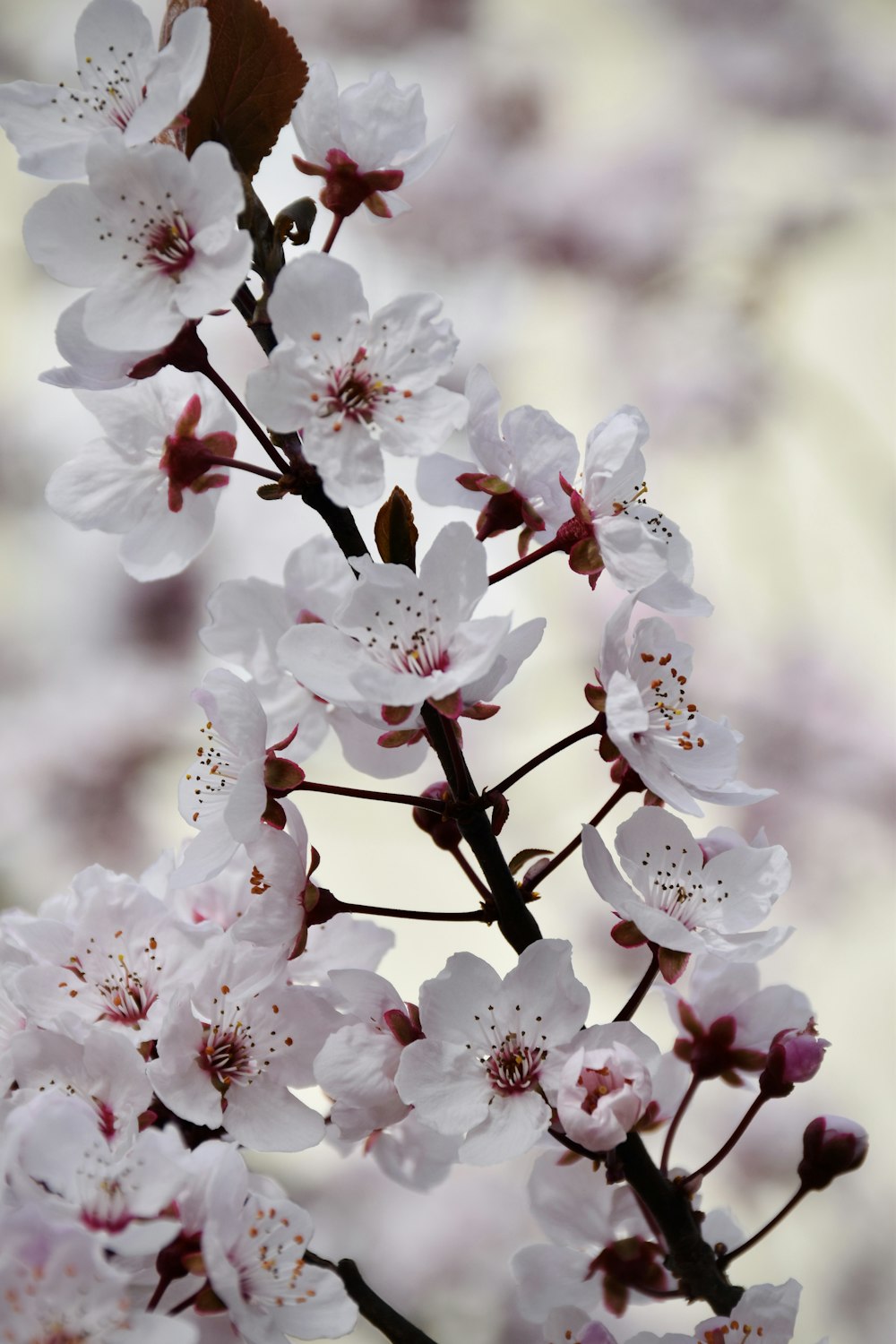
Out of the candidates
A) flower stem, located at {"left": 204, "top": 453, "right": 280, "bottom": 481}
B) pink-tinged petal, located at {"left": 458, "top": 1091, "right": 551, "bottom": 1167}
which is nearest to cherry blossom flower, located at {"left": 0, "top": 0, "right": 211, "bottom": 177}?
flower stem, located at {"left": 204, "top": 453, "right": 280, "bottom": 481}

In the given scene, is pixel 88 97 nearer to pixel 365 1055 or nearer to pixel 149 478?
pixel 149 478

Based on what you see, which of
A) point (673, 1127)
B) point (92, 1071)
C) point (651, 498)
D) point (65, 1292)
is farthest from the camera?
point (651, 498)

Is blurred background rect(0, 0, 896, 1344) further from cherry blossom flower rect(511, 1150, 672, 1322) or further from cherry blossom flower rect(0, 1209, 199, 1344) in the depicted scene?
cherry blossom flower rect(0, 1209, 199, 1344)

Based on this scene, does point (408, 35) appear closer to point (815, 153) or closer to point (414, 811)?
point (815, 153)

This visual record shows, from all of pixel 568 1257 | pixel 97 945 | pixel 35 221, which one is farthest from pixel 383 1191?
pixel 35 221

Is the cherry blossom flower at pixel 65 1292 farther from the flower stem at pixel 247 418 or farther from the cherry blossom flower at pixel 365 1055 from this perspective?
the flower stem at pixel 247 418

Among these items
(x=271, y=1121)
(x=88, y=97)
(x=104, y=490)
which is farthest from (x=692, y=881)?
(x=88, y=97)
